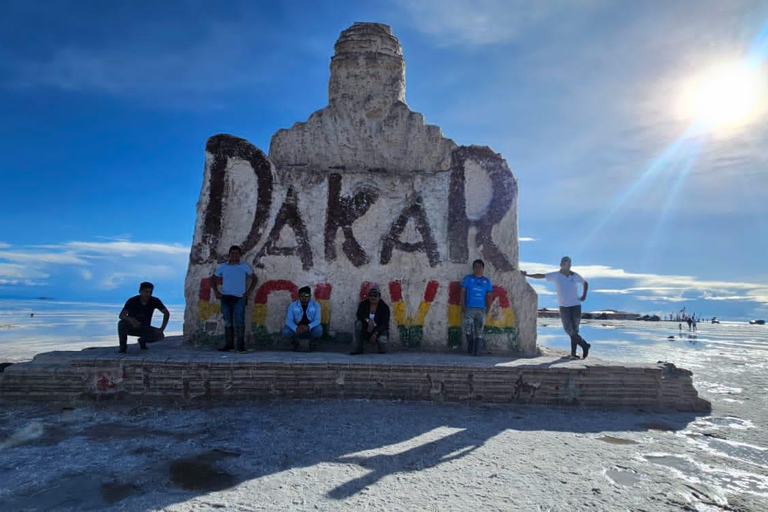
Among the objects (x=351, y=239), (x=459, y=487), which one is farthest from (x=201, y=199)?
(x=459, y=487)

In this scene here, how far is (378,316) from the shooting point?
6.94 metres

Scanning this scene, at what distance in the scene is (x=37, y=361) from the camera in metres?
5.77

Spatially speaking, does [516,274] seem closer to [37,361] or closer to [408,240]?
[408,240]

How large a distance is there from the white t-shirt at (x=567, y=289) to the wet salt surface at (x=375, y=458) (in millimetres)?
1875

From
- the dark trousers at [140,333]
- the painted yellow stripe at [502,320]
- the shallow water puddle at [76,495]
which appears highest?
the painted yellow stripe at [502,320]

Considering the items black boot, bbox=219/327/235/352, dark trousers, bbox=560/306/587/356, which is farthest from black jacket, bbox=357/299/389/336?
dark trousers, bbox=560/306/587/356

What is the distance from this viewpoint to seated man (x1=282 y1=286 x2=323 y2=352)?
6.94 meters

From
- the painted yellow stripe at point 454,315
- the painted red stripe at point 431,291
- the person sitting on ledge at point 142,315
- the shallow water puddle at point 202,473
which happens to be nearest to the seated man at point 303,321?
the person sitting on ledge at point 142,315

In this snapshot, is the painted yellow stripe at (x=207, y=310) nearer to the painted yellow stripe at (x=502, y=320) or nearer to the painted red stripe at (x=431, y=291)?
the painted red stripe at (x=431, y=291)

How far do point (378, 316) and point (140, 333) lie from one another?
10.5 feet

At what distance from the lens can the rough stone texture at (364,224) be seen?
7559 millimetres

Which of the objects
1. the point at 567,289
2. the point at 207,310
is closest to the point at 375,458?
the point at 207,310

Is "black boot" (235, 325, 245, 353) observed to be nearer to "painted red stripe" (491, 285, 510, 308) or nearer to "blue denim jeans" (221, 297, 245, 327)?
"blue denim jeans" (221, 297, 245, 327)

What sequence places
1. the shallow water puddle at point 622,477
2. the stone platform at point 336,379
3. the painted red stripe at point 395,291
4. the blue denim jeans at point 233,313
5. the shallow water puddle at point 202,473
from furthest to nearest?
the painted red stripe at point 395,291 → the blue denim jeans at point 233,313 → the stone platform at point 336,379 → the shallow water puddle at point 622,477 → the shallow water puddle at point 202,473
